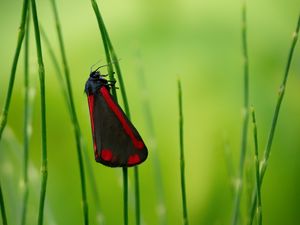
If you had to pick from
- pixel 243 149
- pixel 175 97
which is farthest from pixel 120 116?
pixel 175 97

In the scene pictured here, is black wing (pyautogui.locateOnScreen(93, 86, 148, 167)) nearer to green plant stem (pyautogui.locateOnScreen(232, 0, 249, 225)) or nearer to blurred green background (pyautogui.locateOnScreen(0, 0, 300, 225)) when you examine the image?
green plant stem (pyautogui.locateOnScreen(232, 0, 249, 225))

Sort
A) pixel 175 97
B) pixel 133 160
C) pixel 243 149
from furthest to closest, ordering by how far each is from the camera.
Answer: pixel 175 97 < pixel 243 149 < pixel 133 160

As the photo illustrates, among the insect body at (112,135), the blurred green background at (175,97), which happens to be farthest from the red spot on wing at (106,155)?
the blurred green background at (175,97)

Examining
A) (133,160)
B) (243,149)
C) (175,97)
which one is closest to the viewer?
(133,160)

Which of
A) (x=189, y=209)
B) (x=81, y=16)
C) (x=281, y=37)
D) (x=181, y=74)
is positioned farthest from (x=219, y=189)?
(x=81, y=16)

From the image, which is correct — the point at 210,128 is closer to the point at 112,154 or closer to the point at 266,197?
the point at 266,197

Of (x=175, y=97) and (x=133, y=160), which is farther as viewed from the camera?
(x=175, y=97)

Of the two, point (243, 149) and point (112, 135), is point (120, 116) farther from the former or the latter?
point (243, 149)

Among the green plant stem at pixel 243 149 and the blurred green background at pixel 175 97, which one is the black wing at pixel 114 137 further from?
the blurred green background at pixel 175 97
